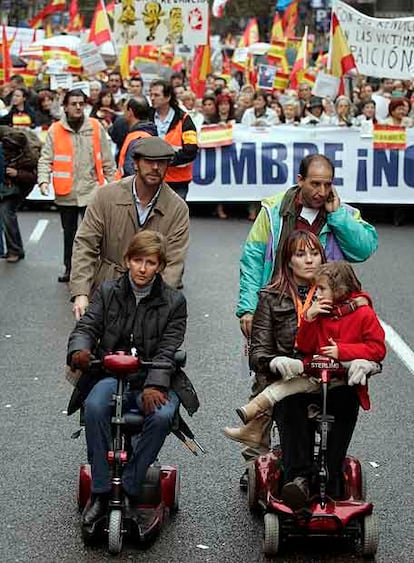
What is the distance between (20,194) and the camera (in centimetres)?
1362

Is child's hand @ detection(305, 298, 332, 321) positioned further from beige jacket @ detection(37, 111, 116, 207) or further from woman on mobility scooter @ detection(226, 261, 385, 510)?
beige jacket @ detection(37, 111, 116, 207)

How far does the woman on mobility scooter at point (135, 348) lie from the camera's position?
555cm

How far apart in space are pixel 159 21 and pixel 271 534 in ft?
53.5

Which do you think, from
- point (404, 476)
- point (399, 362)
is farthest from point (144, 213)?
point (399, 362)

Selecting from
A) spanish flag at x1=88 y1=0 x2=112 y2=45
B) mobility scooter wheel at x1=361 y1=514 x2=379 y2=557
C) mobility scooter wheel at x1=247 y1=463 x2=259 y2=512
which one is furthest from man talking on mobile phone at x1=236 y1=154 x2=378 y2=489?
spanish flag at x1=88 y1=0 x2=112 y2=45

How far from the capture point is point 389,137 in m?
17.1

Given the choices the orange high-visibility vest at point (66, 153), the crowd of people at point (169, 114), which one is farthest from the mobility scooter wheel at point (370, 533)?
the orange high-visibility vest at point (66, 153)

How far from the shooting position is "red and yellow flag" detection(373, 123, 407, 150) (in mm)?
17078

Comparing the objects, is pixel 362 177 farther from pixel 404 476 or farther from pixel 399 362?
pixel 404 476

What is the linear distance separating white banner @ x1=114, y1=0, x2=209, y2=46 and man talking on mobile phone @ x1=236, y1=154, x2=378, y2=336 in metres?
15.1

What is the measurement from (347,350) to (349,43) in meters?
14.0

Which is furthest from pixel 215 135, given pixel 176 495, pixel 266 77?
pixel 176 495

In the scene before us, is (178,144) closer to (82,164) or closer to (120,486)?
(82,164)

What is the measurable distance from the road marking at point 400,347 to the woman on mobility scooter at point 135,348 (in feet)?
11.9
